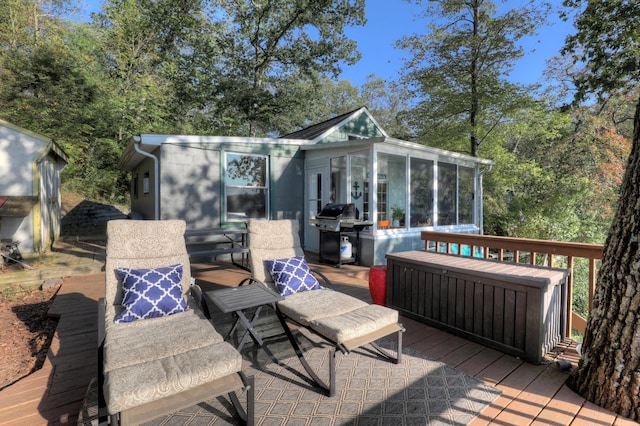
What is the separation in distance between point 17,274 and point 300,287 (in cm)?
519

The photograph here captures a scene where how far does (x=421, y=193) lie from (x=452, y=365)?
5.52 meters

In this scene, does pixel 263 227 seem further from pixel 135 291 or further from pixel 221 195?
pixel 221 195

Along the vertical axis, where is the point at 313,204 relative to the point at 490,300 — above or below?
above

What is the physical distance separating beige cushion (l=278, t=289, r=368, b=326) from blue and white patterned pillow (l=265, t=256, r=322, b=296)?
0.34ft

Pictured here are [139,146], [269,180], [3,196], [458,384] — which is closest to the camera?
[458,384]

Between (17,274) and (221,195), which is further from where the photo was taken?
(221,195)

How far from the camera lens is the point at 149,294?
2.59 m

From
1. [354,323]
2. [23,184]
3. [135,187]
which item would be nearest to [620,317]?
[354,323]

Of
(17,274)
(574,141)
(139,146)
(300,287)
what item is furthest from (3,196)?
(574,141)

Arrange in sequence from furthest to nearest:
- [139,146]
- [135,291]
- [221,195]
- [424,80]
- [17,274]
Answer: [424,80], [221,195], [139,146], [17,274], [135,291]

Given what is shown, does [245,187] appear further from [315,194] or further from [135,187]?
[135,187]

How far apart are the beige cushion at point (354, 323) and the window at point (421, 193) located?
5134 millimetres

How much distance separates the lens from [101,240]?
9508 mm

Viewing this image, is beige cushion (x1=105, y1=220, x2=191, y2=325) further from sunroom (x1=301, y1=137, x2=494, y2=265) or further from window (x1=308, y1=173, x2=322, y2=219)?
window (x1=308, y1=173, x2=322, y2=219)
